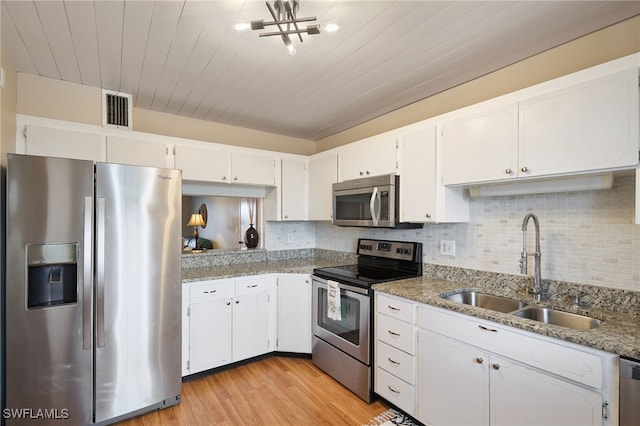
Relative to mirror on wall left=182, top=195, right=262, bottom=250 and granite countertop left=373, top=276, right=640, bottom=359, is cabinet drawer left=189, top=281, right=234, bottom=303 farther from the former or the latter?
granite countertop left=373, top=276, right=640, bottom=359

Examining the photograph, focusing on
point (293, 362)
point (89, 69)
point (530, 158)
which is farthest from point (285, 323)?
point (89, 69)

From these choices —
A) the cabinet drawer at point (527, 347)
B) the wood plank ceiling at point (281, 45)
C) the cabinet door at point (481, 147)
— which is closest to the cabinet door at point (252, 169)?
the wood plank ceiling at point (281, 45)

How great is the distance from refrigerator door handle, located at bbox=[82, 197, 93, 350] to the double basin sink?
2.34m

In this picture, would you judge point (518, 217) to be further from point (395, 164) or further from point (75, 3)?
point (75, 3)

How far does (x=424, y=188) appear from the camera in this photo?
2.32m

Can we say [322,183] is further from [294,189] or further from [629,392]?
[629,392]

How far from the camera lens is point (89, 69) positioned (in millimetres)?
2215

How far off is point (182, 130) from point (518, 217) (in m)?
3.16

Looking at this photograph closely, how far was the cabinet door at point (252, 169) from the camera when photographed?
10.2 feet

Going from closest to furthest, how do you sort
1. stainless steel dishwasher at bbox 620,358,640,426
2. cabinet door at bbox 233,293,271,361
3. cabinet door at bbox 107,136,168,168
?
stainless steel dishwasher at bbox 620,358,640,426 → cabinet door at bbox 107,136,168,168 → cabinet door at bbox 233,293,271,361

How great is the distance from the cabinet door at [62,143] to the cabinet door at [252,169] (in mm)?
1121

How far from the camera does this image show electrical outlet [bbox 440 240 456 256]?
243 cm

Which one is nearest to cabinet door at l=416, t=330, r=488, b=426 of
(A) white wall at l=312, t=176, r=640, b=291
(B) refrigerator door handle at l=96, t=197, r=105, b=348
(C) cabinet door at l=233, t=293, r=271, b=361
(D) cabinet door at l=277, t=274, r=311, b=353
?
(A) white wall at l=312, t=176, r=640, b=291

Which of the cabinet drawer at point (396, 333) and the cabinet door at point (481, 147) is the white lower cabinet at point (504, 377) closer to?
the cabinet drawer at point (396, 333)
